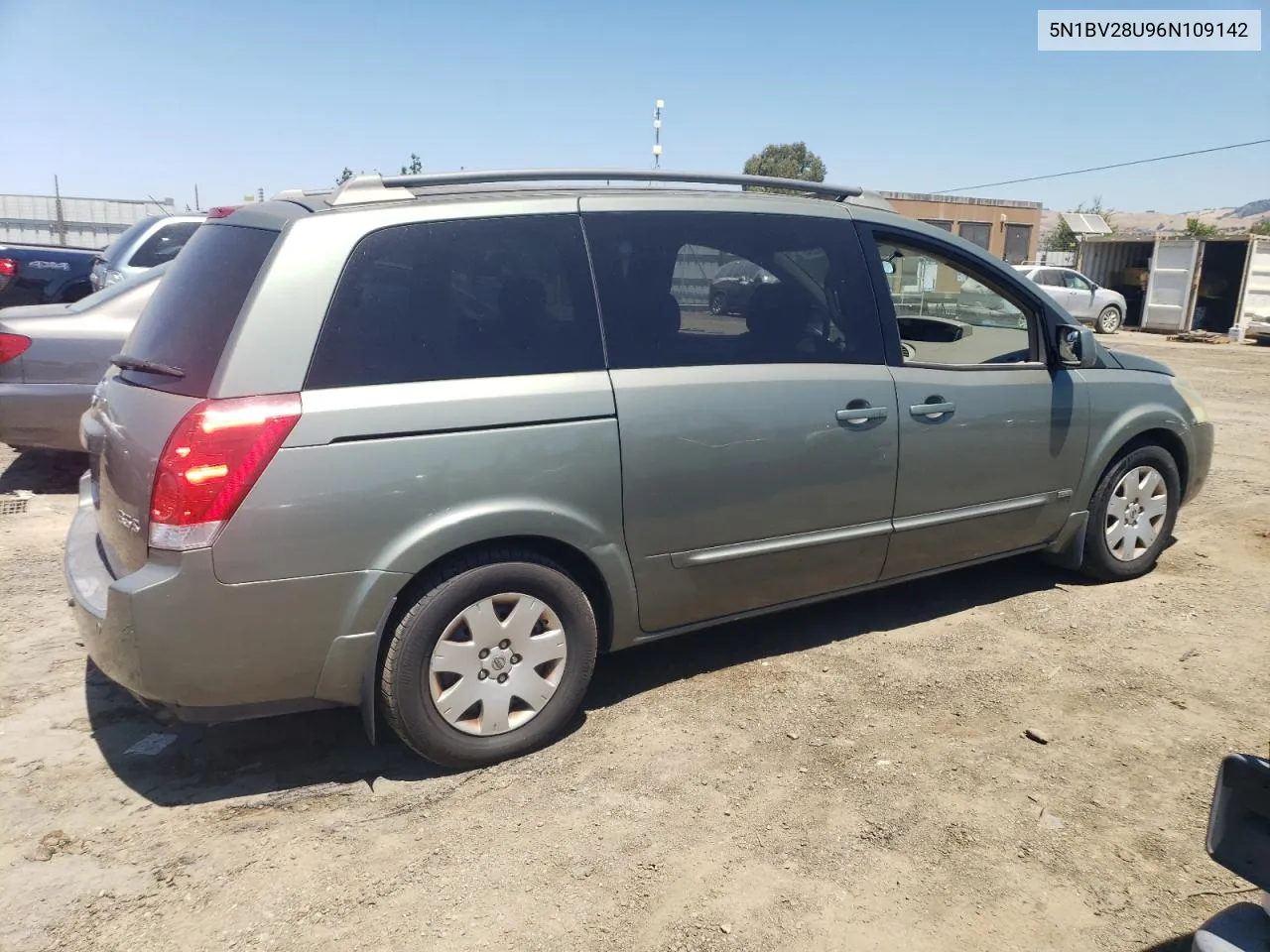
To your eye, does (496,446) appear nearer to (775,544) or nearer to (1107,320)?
(775,544)

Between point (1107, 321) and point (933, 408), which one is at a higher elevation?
point (933, 408)

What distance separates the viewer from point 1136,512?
16.3 ft

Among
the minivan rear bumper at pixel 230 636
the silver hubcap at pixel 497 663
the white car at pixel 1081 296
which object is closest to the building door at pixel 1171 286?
the white car at pixel 1081 296

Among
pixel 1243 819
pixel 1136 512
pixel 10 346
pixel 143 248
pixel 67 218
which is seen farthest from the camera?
pixel 67 218

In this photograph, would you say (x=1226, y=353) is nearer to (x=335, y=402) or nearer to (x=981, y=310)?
(x=981, y=310)

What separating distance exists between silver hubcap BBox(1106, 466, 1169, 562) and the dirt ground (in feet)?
1.76

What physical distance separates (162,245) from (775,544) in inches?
300

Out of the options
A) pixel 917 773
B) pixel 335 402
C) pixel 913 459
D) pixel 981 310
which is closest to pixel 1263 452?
pixel 981 310

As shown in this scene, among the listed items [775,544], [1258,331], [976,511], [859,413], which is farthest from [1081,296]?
[775,544]

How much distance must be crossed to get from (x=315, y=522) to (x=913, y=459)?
7.93ft

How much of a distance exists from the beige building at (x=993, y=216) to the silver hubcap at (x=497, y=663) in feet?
127

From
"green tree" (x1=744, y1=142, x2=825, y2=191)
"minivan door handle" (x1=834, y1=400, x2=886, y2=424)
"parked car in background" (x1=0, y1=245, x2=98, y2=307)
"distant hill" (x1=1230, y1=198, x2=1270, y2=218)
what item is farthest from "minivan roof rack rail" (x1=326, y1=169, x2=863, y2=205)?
"distant hill" (x1=1230, y1=198, x2=1270, y2=218)

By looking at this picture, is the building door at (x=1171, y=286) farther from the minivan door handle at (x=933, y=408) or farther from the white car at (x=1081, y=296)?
the minivan door handle at (x=933, y=408)

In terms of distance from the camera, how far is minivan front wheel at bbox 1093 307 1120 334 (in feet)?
79.1
